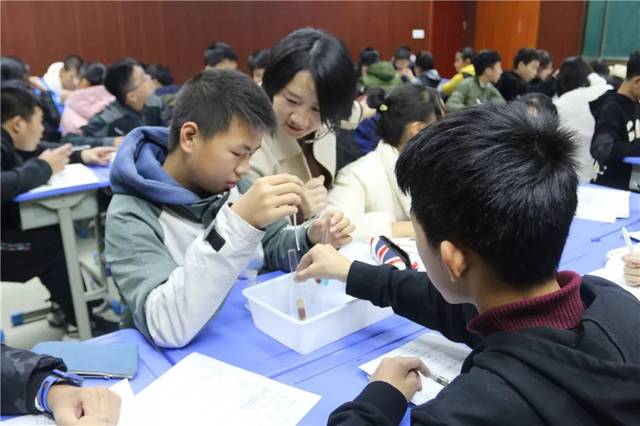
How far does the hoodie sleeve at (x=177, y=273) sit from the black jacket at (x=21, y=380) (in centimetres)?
22

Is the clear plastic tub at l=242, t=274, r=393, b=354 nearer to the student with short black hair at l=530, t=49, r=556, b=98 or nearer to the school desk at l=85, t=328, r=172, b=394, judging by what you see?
the school desk at l=85, t=328, r=172, b=394

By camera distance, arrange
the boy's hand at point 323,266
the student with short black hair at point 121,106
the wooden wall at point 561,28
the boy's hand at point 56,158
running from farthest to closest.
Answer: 1. the wooden wall at point 561,28
2. the student with short black hair at point 121,106
3. the boy's hand at point 56,158
4. the boy's hand at point 323,266

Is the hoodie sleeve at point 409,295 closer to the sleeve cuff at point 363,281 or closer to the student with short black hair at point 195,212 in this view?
the sleeve cuff at point 363,281

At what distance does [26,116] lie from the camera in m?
2.42

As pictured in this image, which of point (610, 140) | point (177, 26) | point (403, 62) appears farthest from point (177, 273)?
point (177, 26)

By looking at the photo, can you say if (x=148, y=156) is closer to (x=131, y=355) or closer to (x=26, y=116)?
(x=131, y=355)

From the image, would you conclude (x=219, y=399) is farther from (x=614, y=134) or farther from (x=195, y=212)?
(x=614, y=134)

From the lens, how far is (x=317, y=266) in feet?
3.79

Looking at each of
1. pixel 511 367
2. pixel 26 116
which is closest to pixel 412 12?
pixel 26 116

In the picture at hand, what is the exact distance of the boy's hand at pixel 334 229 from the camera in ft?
4.38

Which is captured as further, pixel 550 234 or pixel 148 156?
pixel 148 156

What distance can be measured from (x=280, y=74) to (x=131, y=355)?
100cm

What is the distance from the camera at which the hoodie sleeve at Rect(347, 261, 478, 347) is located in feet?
Answer: 3.34

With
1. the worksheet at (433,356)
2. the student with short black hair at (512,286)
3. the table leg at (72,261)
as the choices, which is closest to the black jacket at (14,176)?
the table leg at (72,261)
